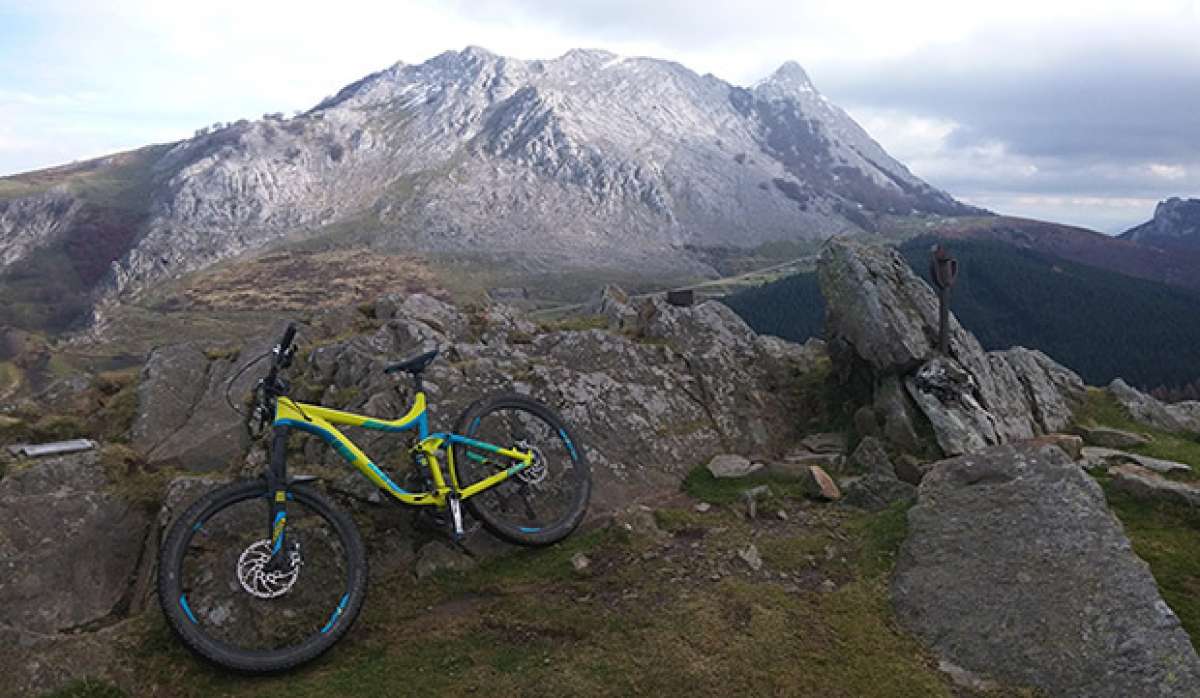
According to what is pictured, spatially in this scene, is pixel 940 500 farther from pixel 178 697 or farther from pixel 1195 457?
pixel 1195 457

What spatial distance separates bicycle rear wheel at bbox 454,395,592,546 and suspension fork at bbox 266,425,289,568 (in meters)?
2.59

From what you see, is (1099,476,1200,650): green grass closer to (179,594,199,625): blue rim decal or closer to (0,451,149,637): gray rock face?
(179,594,199,625): blue rim decal

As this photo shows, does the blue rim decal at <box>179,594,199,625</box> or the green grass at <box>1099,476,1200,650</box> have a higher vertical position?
the green grass at <box>1099,476,1200,650</box>

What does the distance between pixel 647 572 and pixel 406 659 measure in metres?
3.51

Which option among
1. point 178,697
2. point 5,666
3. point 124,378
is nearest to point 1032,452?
point 178,697

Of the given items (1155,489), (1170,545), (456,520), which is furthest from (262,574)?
(1155,489)

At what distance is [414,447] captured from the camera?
10.4 metres

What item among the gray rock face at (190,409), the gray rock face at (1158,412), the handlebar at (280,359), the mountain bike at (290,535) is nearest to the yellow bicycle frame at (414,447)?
the mountain bike at (290,535)

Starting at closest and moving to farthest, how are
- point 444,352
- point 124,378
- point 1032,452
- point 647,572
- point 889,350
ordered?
point 647,572 < point 1032,452 < point 444,352 < point 889,350 < point 124,378

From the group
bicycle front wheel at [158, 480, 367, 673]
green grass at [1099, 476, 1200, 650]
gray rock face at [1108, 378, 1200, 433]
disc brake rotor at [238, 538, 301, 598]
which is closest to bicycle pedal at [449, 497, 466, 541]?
bicycle front wheel at [158, 480, 367, 673]

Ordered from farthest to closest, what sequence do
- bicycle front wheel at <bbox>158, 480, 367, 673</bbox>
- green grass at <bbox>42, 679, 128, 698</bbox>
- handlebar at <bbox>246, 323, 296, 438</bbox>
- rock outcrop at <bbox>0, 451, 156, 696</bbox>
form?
1. rock outcrop at <bbox>0, 451, 156, 696</bbox>
2. handlebar at <bbox>246, 323, 296, 438</bbox>
3. bicycle front wheel at <bbox>158, 480, 367, 673</bbox>
4. green grass at <bbox>42, 679, 128, 698</bbox>

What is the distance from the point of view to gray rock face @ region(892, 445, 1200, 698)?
7.43m

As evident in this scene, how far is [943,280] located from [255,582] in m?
18.0

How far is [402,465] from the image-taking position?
12.3 m
